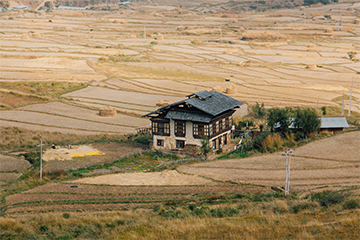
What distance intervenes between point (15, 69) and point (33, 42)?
122ft

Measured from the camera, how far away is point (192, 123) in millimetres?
41688

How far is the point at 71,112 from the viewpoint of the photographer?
56094 millimetres

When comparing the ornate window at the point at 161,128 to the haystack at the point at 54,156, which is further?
the ornate window at the point at 161,128

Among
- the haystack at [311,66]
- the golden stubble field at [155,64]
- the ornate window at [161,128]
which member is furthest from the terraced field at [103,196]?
the haystack at [311,66]

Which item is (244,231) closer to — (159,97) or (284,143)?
(284,143)

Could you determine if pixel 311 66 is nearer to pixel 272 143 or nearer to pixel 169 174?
pixel 272 143

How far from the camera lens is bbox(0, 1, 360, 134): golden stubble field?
59125mm

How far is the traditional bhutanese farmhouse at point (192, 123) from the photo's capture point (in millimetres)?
41344

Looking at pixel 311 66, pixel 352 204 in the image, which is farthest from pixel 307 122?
pixel 311 66

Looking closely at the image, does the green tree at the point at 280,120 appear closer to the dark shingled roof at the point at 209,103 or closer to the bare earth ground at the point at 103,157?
the dark shingled roof at the point at 209,103

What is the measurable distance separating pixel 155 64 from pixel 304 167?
216ft

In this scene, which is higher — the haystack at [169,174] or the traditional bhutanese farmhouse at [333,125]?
the traditional bhutanese farmhouse at [333,125]

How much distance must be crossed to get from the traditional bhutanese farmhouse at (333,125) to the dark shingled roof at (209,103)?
26.3 ft

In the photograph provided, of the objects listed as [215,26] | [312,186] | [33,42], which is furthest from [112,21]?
[312,186]
